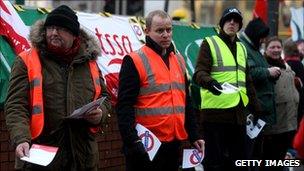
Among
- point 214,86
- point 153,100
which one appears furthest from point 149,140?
point 214,86

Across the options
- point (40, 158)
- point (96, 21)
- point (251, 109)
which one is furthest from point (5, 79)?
point (251, 109)

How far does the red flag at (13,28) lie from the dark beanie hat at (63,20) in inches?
71.3

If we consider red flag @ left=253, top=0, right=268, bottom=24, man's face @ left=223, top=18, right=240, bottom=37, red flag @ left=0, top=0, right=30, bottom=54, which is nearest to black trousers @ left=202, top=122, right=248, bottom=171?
man's face @ left=223, top=18, right=240, bottom=37

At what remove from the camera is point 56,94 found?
396 centimetres

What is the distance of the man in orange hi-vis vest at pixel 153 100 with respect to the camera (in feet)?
14.6

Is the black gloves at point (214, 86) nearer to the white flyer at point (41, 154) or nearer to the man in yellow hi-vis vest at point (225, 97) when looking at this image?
the man in yellow hi-vis vest at point (225, 97)

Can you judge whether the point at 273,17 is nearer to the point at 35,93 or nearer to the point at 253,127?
the point at 253,127

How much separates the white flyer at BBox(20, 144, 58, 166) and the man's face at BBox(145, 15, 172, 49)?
4.07 feet

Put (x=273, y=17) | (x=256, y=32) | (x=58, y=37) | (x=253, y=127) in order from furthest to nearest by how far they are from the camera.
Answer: (x=273, y=17), (x=256, y=32), (x=253, y=127), (x=58, y=37)

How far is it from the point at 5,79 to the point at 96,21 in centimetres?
160

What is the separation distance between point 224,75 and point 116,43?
1607 mm

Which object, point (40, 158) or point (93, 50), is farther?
point (93, 50)

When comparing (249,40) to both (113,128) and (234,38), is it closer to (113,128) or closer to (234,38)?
(234,38)

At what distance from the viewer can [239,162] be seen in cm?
605
